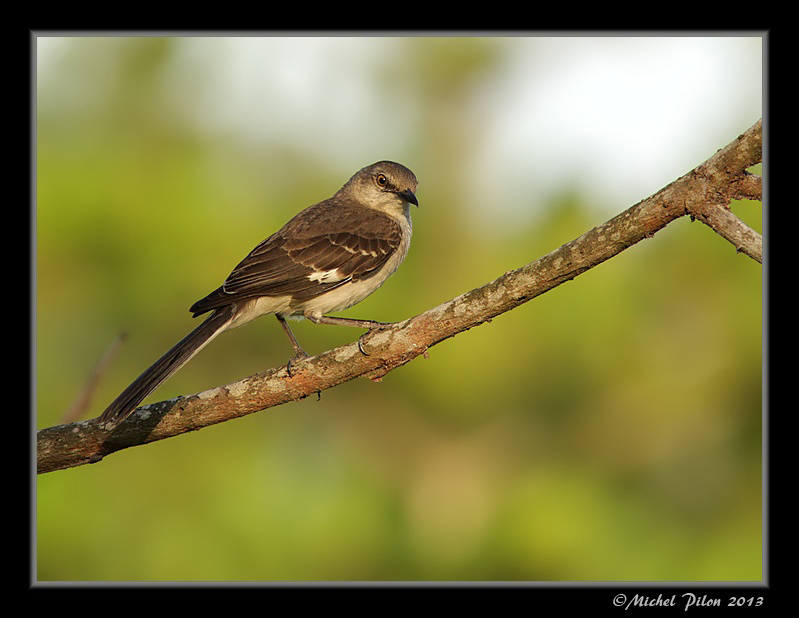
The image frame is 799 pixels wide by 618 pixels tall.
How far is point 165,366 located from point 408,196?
2.60 meters

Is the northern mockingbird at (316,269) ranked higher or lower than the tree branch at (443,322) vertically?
higher

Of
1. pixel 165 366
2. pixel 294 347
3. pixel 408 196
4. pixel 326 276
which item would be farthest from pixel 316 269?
pixel 165 366

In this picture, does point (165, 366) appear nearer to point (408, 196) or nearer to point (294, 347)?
point (294, 347)

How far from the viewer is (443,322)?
430 centimetres

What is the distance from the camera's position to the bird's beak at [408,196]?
643cm

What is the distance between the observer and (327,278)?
18.9 ft

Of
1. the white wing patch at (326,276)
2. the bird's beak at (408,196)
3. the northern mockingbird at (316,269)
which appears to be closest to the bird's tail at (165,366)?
the northern mockingbird at (316,269)

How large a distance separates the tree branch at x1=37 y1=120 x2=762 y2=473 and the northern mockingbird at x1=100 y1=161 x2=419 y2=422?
0.29 m

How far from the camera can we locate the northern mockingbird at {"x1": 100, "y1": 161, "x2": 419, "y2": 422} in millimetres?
5379

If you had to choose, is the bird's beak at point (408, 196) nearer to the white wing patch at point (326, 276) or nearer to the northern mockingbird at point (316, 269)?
the northern mockingbird at point (316, 269)

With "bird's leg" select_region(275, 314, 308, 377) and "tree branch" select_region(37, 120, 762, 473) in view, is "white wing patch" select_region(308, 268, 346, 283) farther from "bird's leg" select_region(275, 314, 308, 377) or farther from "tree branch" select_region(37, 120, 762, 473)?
"tree branch" select_region(37, 120, 762, 473)

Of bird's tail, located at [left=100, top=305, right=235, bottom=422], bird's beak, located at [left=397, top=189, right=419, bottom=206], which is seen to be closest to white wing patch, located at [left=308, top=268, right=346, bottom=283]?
bird's tail, located at [left=100, top=305, right=235, bottom=422]
